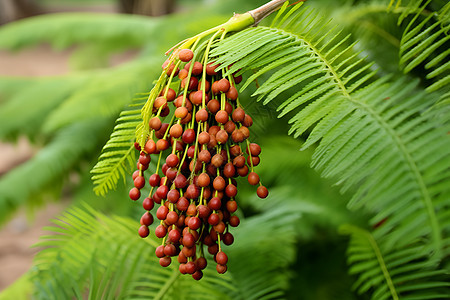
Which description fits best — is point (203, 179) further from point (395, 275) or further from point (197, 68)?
point (395, 275)

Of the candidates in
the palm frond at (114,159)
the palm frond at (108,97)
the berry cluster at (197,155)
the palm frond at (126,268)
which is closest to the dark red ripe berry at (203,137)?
the berry cluster at (197,155)

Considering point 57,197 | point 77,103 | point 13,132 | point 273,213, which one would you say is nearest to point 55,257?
point 273,213

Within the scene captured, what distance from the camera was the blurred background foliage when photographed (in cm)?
65

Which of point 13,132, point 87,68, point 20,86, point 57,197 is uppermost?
point 87,68

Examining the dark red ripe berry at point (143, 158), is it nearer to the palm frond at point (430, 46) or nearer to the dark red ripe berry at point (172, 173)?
the dark red ripe berry at point (172, 173)

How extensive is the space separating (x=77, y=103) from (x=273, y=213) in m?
0.78

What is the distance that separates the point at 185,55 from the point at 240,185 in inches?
26.1

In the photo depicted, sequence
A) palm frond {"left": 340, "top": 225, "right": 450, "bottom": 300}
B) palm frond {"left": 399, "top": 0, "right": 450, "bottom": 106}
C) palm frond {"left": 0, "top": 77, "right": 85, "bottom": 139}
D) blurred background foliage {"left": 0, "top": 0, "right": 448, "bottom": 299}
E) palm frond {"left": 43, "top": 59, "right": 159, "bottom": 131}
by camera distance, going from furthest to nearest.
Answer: palm frond {"left": 0, "top": 77, "right": 85, "bottom": 139} → palm frond {"left": 43, "top": 59, "right": 159, "bottom": 131} → blurred background foliage {"left": 0, "top": 0, "right": 448, "bottom": 299} → palm frond {"left": 340, "top": 225, "right": 450, "bottom": 300} → palm frond {"left": 399, "top": 0, "right": 450, "bottom": 106}

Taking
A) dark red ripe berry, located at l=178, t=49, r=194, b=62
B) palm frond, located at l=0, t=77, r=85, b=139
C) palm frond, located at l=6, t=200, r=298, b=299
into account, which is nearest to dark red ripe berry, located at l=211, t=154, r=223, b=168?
dark red ripe berry, located at l=178, t=49, r=194, b=62

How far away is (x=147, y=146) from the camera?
0.40 metres

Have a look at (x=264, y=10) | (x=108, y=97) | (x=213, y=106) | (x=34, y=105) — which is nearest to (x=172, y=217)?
(x=213, y=106)

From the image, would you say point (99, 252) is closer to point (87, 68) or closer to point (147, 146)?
point (147, 146)

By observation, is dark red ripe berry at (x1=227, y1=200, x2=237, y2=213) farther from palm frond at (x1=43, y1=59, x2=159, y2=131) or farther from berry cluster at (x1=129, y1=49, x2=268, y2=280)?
palm frond at (x1=43, y1=59, x2=159, y2=131)

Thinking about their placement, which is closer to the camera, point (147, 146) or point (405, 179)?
point (405, 179)
